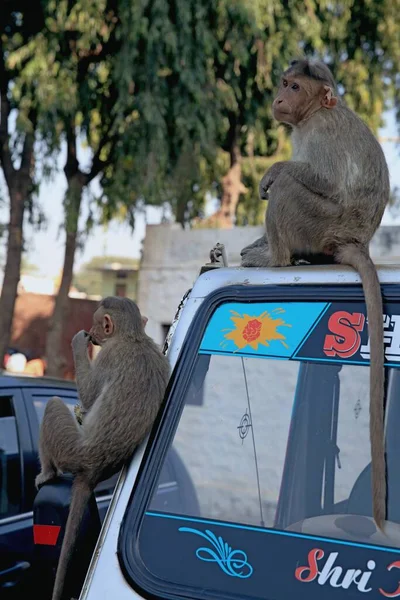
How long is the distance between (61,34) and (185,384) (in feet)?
30.6

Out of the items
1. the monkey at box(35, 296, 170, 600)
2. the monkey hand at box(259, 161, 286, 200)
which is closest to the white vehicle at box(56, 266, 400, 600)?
the monkey at box(35, 296, 170, 600)

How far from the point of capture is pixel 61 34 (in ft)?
34.1

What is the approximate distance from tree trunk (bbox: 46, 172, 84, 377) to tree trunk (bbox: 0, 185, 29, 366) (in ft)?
2.13

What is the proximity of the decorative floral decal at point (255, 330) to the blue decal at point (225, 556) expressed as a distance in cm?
42

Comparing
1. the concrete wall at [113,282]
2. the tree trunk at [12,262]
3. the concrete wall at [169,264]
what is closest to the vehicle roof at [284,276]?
the concrete wall at [169,264]

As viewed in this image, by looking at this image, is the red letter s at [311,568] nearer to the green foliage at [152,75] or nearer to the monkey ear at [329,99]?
the monkey ear at [329,99]

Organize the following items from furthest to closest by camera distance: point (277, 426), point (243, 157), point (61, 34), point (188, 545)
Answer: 1. point (243, 157)
2. point (61, 34)
3. point (277, 426)
4. point (188, 545)

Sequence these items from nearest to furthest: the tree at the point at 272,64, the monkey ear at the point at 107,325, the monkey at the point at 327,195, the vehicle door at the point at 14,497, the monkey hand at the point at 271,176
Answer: the monkey at the point at 327,195 → the monkey hand at the point at 271,176 → the monkey ear at the point at 107,325 → the vehicle door at the point at 14,497 → the tree at the point at 272,64

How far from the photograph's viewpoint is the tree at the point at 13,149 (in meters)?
10.9

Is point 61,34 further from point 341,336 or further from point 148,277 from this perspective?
point 341,336

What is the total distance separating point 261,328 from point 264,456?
308 mm

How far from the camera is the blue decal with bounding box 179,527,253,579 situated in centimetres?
161

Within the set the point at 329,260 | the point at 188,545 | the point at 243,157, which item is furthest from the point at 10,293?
the point at 188,545

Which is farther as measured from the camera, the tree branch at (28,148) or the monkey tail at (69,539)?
the tree branch at (28,148)
